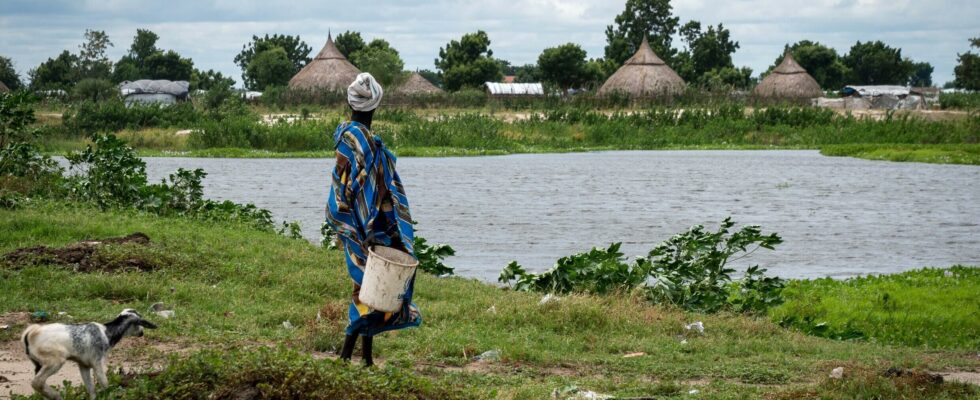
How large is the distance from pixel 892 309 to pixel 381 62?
179 feet

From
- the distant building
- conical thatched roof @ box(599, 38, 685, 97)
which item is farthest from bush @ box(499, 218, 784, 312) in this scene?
the distant building

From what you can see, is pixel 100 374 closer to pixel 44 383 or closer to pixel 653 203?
A: pixel 44 383

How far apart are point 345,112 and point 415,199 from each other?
73.4 ft

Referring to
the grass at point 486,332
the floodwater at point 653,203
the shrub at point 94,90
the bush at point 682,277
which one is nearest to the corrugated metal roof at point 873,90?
the floodwater at point 653,203

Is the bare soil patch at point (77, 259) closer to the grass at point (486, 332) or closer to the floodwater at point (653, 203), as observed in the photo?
the grass at point (486, 332)

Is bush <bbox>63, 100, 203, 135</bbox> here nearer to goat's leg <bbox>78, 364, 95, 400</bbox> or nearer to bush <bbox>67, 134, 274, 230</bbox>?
bush <bbox>67, 134, 274, 230</bbox>

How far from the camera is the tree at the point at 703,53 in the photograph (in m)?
70.7

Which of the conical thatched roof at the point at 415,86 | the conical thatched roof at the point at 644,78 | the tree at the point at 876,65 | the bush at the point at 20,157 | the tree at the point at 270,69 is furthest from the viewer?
the tree at the point at 876,65

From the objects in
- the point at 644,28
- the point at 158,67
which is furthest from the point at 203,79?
the point at 644,28

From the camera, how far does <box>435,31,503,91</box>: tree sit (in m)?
64.0

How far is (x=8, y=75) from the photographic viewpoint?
204 ft

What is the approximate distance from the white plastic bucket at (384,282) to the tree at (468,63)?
56.4m

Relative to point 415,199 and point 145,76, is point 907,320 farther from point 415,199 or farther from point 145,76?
point 145,76

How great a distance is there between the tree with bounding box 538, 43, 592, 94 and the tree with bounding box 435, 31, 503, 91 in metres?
2.79
